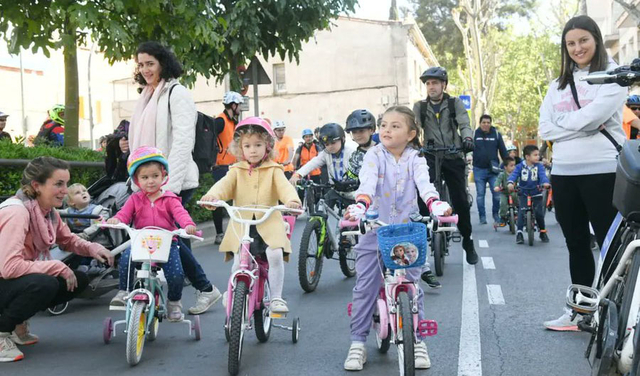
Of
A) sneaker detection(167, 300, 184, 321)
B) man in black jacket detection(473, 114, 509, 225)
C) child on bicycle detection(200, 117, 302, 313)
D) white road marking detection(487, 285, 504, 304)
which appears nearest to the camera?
child on bicycle detection(200, 117, 302, 313)

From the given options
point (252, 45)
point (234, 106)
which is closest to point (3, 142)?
point (234, 106)

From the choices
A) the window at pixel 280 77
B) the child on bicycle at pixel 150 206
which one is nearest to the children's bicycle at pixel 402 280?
the child on bicycle at pixel 150 206

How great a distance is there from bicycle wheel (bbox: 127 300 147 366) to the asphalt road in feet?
0.32

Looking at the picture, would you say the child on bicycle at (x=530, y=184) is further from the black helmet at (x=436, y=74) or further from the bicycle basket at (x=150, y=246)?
the bicycle basket at (x=150, y=246)

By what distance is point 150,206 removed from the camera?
5.83m

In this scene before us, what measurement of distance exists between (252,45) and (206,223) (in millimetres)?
3659

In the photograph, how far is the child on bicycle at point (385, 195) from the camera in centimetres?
502

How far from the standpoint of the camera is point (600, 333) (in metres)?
3.68

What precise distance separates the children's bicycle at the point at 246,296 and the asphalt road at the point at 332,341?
0.66 ft

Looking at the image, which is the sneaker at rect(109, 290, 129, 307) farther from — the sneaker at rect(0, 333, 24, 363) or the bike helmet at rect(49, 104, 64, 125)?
the bike helmet at rect(49, 104, 64, 125)

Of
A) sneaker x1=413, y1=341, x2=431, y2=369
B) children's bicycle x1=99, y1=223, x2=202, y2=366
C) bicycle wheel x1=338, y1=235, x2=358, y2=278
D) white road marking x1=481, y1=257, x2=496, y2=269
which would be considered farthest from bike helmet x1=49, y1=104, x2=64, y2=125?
sneaker x1=413, y1=341, x2=431, y2=369

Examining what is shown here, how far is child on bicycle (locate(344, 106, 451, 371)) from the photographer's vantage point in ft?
16.5

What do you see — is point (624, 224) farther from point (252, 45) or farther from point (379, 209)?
point (252, 45)

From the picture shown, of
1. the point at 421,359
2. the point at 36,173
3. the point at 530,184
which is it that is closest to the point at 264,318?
the point at 421,359
